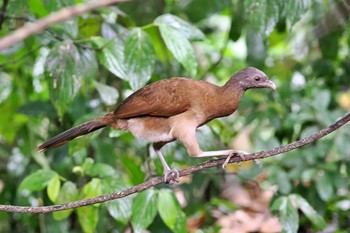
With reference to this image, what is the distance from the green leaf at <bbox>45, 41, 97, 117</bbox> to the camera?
10.2 ft

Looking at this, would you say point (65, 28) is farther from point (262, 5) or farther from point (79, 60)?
point (262, 5)

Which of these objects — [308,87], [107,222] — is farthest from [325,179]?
[107,222]

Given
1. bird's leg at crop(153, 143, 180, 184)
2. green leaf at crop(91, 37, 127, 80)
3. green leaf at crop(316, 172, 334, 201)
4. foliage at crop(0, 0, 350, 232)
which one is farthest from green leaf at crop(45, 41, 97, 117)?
green leaf at crop(316, 172, 334, 201)

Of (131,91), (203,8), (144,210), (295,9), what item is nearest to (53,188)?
(144,210)

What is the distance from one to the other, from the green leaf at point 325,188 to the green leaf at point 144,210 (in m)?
1.26

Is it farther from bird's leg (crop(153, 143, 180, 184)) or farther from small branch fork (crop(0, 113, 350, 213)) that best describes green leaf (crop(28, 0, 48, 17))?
small branch fork (crop(0, 113, 350, 213))

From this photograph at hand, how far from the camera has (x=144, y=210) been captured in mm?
3117

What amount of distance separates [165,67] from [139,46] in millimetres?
1330

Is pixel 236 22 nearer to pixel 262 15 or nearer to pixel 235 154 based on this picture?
pixel 262 15

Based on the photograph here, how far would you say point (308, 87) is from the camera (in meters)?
4.40

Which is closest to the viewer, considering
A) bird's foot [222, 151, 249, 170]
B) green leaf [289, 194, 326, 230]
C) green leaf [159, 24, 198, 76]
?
bird's foot [222, 151, 249, 170]

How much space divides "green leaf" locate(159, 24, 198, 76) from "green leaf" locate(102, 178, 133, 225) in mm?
Result: 677

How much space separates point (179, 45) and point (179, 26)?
7.0 inches

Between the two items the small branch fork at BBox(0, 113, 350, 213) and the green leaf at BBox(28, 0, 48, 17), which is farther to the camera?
the green leaf at BBox(28, 0, 48, 17)
